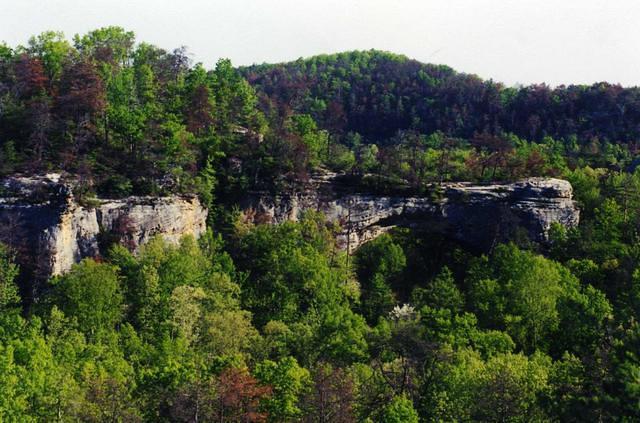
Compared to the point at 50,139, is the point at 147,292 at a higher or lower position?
lower

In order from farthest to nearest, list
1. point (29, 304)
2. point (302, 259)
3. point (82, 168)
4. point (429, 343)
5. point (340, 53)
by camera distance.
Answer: point (340, 53), point (302, 259), point (82, 168), point (29, 304), point (429, 343)

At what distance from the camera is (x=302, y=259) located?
52406mm

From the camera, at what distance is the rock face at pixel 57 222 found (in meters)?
44.2

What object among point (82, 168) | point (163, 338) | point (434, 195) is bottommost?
point (163, 338)

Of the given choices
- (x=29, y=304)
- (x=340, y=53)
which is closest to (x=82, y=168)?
(x=29, y=304)

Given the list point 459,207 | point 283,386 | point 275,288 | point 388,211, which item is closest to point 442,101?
point 459,207

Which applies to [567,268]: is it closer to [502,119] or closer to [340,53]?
[502,119]

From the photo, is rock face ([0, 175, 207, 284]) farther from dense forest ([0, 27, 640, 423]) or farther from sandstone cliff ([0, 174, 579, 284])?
dense forest ([0, 27, 640, 423])

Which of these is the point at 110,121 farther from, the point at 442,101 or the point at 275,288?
the point at 442,101

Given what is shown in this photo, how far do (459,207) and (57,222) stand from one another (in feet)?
115

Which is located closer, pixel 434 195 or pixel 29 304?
pixel 29 304

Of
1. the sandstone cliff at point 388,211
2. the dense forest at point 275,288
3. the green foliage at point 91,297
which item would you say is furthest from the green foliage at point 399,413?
the sandstone cliff at point 388,211

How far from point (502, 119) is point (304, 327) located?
73415 millimetres

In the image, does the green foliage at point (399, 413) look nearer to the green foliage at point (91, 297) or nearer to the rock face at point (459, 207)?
the green foliage at point (91, 297)
